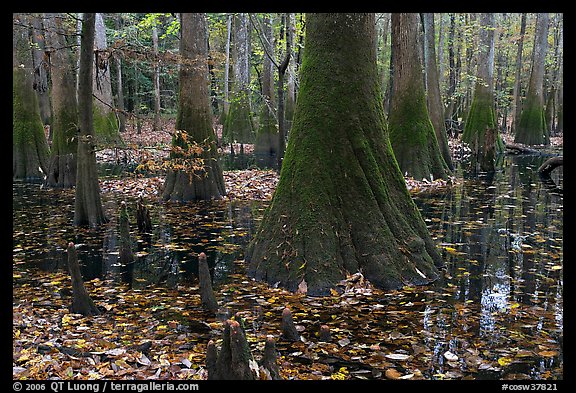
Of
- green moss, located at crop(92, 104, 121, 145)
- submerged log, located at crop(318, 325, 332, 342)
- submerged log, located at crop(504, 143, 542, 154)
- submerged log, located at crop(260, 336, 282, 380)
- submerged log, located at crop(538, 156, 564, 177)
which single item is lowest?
submerged log, located at crop(318, 325, 332, 342)

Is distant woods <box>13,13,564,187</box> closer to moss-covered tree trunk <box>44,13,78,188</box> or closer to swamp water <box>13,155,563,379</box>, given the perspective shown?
moss-covered tree trunk <box>44,13,78,188</box>

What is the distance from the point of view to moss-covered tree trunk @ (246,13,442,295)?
5.49 m

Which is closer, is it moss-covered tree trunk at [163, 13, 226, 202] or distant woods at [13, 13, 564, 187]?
moss-covered tree trunk at [163, 13, 226, 202]

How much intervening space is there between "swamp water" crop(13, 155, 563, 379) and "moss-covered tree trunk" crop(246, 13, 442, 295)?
332 millimetres

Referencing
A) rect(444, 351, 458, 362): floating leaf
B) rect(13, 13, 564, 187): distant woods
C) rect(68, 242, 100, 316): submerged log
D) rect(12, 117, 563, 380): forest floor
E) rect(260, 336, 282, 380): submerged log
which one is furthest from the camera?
rect(13, 13, 564, 187): distant woods

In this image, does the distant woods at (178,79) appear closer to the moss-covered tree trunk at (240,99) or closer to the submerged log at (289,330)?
the moss-covered tree trunk at (240,99)

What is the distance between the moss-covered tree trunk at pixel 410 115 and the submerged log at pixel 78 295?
9.66 m

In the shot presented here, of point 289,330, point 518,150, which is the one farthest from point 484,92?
point 289,330

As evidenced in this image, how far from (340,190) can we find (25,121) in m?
11.4

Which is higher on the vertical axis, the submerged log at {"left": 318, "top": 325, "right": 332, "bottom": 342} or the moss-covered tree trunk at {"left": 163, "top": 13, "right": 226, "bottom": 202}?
the moss-covered tree trunk at {"left": 163, "top": 13, "right": 226, "bottom": 202}

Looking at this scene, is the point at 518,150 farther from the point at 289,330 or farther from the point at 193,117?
the point at 289,330

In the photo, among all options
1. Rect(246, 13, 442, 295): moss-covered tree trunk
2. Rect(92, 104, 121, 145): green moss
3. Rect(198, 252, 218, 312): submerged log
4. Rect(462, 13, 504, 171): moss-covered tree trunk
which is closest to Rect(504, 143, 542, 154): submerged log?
Rect(462, 13, 504, 171): moss-covered tree trunk
